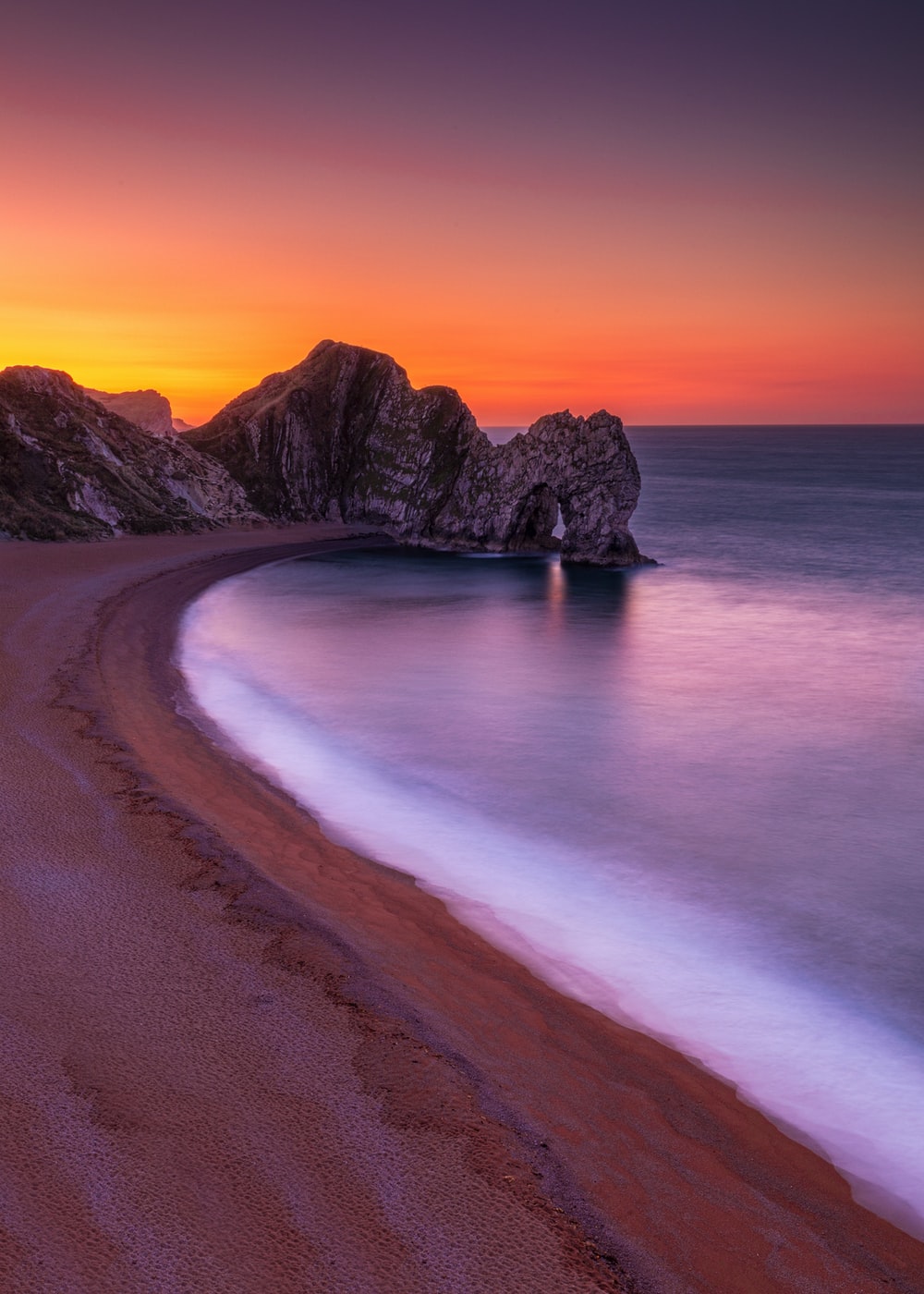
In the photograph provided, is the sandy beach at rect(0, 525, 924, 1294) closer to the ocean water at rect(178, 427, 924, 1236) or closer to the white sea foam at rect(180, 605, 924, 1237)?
the white sea foam at rect(180, 605, 924, 1237)

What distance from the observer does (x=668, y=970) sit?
9.79 m

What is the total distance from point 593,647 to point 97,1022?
23.1 metres

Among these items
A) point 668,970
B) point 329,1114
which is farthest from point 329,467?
point 329,1114

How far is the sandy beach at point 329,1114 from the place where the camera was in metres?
4.65

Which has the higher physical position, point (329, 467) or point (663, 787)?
point (329, 467)

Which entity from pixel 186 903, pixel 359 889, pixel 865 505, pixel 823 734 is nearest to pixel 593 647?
pixel 823 734

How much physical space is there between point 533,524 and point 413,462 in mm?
10472

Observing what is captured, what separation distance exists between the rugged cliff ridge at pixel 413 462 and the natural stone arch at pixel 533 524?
8cm

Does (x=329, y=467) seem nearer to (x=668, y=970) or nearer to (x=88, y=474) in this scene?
(x=88, y=474)

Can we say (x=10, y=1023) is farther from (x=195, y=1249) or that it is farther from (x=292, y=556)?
(x=292, y=556)

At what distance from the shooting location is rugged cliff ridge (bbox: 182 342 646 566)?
1843 inches

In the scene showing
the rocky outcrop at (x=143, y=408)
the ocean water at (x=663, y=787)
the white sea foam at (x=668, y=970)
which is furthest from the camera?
the rocky outcrop at (x=143, y=408)

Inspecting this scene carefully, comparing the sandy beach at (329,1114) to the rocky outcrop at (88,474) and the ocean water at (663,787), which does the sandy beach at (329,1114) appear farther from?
the rocky outcrop at (88,474)

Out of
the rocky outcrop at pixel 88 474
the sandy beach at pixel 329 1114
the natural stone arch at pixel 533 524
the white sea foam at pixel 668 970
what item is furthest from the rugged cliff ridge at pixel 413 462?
the sandy beach at pixel 329 1114
